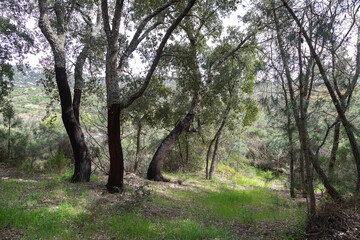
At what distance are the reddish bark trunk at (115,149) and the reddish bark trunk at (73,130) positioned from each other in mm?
1252

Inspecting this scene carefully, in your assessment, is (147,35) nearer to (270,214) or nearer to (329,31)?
(329,31)

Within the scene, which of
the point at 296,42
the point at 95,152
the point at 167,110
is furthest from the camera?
the point at 167,110

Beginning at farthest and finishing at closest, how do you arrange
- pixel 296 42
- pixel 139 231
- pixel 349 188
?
pixel 349 188 < pixel 296 42 < pixel 139 231

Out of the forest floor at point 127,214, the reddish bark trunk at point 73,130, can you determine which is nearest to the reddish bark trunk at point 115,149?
the forest floor at point 127,214

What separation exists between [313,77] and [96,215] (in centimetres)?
583

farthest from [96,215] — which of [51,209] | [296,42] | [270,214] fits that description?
[296,42]

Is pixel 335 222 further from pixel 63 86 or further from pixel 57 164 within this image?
pixel 57 164

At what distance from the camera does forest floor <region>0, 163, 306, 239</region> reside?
3.97 meters

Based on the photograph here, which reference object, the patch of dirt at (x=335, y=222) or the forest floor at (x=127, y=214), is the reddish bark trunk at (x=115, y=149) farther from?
the patch of dirt at (x=335, y=222)

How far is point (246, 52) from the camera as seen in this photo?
36.4ft

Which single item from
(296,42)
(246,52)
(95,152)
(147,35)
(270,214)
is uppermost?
(246,52)

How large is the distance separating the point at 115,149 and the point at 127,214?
84.3 inches

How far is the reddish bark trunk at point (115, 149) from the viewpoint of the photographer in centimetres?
638

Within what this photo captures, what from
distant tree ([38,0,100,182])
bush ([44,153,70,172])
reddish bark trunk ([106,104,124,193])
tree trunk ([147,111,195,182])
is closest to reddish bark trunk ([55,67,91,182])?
distant tree ([38,0,100,182])
